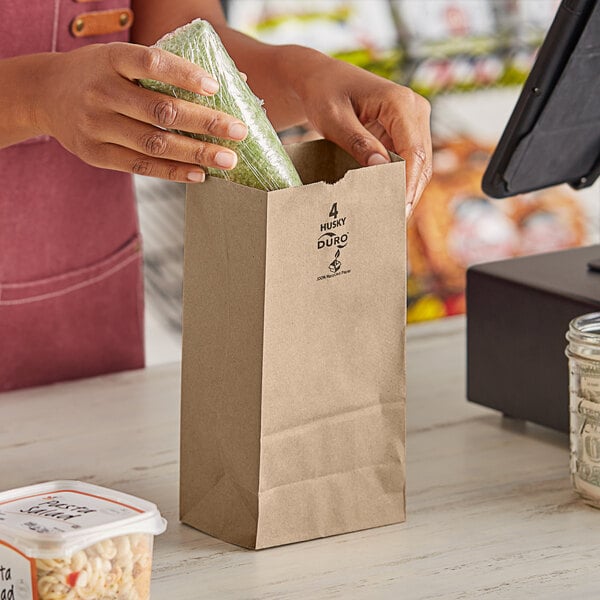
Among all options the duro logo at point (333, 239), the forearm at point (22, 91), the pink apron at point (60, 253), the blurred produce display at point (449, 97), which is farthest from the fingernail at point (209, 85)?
the blurred produce display at point (449, 97)

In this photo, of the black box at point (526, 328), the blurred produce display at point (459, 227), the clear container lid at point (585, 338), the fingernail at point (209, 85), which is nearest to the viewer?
the fingernail at point (209, 85)

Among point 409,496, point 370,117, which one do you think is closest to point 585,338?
point 409,496

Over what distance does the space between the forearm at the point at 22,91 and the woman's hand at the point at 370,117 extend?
1.04 feet

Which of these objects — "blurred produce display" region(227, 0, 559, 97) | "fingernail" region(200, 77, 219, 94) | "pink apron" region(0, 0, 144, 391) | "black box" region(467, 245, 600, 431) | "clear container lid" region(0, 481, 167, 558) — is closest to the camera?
"clear container lid" region(0, 481, 167, 558)

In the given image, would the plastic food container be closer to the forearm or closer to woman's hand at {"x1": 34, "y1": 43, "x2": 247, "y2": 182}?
woman's hand at {"x1": 34, "y1": 43, "x2": 247, "y2": 182}

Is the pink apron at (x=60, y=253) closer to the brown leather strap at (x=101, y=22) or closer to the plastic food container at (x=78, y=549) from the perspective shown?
the brown leather strap at (x=101, y=22)

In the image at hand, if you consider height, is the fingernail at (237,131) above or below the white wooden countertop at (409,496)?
above

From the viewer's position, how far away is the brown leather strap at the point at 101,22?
1745 mm

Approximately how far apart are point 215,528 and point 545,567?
0.32 meters

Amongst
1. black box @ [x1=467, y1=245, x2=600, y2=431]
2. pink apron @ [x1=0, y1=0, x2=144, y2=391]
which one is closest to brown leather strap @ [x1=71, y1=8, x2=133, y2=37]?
pink apron @ [x1=0, y1=0, x2=144, y2=391]

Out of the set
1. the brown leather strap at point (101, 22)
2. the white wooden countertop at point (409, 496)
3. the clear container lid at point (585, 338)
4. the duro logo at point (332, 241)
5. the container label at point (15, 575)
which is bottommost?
the white wooden countertop at point (409, 496)

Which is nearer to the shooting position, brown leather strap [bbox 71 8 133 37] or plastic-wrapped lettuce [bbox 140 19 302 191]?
plastic-wrapped lettuce [bbox 140 19 302 191]

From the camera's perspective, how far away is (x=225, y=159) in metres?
1.10

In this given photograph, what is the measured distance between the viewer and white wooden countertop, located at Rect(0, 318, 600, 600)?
3.64 ft
